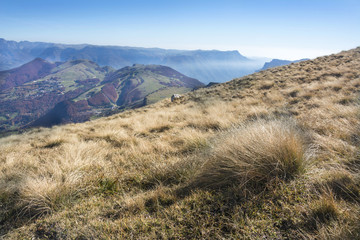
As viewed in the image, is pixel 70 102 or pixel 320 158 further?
pixel 70 102

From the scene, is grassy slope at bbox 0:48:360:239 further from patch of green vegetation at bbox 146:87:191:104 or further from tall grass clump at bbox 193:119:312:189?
patch of green vegetation at bbox 146:87:191:104

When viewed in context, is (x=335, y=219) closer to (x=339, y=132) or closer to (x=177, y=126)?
(x=339, y=132)

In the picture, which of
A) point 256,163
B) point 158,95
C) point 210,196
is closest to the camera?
point 210,196

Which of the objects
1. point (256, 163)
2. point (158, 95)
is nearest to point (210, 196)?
point (256, 163)

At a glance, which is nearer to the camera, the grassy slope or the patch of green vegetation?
the grassy slope

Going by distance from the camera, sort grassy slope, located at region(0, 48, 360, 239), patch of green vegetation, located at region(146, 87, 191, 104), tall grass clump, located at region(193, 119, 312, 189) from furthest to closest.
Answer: patch of green vegetation, located at region(146, 87, 191, 104), tall grass clump, located at region(193, 119, 312, 189), grassy slope, located at region(0, 48, 360, 239)

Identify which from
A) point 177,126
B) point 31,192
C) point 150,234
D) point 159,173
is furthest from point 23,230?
point 177,126

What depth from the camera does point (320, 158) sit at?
94.3 inches

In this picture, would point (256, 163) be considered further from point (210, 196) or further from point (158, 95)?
point (158, 95)

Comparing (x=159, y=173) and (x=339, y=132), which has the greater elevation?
(x=339, y=132)

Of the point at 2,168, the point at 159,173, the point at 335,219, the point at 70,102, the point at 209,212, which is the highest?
the point at 335,219

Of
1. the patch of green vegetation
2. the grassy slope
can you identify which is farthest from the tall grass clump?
the patch of green vegetation

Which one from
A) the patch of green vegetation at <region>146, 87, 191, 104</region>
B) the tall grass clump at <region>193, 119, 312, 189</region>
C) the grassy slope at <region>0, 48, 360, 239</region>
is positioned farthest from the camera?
the patch of green vegetation at <region>146, 87, 191, 104</region>

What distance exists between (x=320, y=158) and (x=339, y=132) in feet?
4.70
